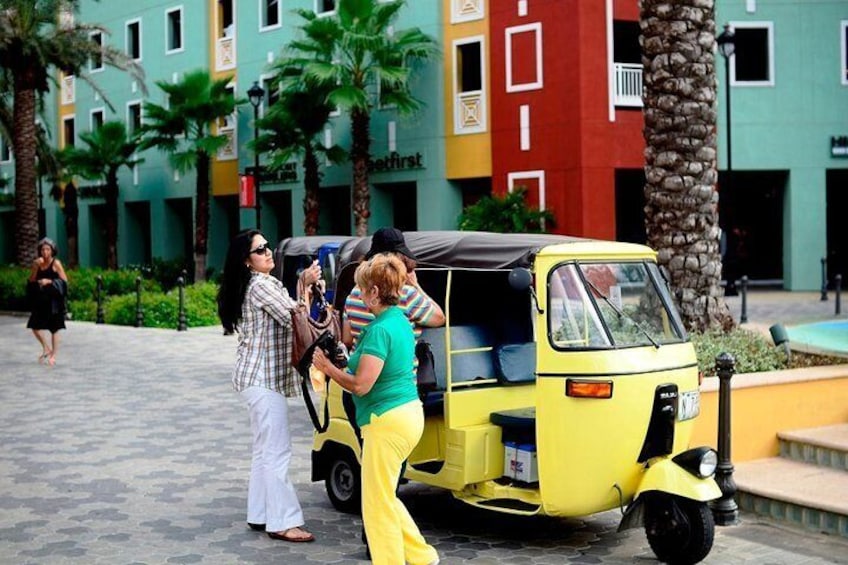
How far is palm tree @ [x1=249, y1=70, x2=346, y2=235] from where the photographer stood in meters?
29.6

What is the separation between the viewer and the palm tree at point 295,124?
2962 centimetres

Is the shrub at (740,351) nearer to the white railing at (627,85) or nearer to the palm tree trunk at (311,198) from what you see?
the white railing at (627,85)

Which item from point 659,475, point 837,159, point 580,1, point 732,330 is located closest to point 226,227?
point 580,1

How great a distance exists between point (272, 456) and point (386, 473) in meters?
1.35

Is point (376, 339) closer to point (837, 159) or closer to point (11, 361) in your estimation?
point (11, 361)

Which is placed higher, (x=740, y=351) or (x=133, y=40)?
(x=133, y=40)

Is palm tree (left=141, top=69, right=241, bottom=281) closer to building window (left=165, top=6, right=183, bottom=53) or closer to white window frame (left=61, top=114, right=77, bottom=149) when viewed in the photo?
building window (left=165, top=6, right=183, bottom=53)

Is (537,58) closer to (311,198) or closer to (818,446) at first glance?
(311,198)

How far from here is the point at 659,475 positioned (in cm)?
614

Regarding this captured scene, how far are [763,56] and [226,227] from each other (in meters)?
19.1

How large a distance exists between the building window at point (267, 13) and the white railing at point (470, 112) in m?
8.89

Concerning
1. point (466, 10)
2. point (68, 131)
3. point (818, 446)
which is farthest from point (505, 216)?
point (68, 131)

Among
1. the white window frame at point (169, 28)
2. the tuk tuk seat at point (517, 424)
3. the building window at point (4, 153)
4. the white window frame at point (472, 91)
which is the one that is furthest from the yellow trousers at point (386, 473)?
the building window at point (4, 153)

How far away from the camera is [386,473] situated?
5711mm
